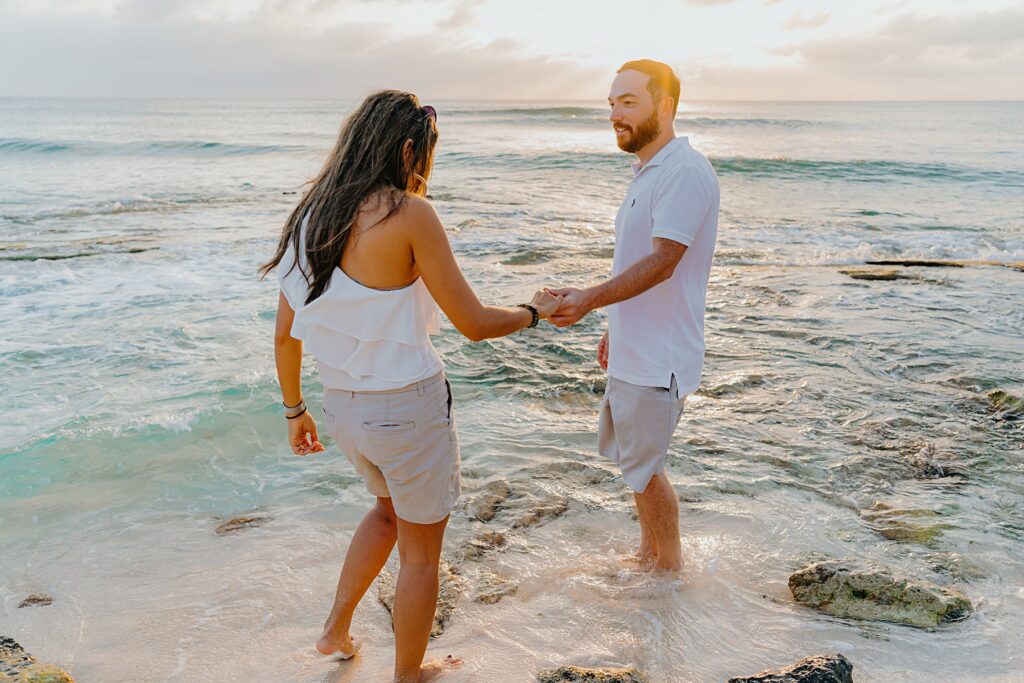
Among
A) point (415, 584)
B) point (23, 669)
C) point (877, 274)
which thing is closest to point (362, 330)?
point (415, 584)

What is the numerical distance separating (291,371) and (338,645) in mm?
1144

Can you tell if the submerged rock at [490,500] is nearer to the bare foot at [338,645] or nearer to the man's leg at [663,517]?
the man's leg at [663,517]

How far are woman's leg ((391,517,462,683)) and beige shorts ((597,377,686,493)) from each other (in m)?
1.05

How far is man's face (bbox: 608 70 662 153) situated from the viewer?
3.34 metres

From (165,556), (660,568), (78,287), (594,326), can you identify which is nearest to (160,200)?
(78,287)

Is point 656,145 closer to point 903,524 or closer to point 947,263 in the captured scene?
point 903,524

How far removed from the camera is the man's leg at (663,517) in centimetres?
365

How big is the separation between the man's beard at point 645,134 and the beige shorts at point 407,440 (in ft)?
4.72

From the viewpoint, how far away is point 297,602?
3.74 metres

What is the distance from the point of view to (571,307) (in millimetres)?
3268

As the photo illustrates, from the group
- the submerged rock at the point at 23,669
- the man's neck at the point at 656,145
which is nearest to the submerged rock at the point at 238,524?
the submerged rock at the point at 23,669

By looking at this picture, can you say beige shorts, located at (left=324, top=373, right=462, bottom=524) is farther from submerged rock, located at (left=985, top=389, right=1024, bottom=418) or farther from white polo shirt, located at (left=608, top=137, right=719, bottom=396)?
submerged rock, located at (left=985, top=389, right=1024, bottom=418)

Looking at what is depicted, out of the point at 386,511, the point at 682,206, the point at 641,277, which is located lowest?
the point at 386,511

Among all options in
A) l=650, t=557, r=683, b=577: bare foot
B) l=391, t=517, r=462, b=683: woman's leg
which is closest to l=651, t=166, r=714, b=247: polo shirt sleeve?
l=391, t=517, r=462, b=683: woman's leg
